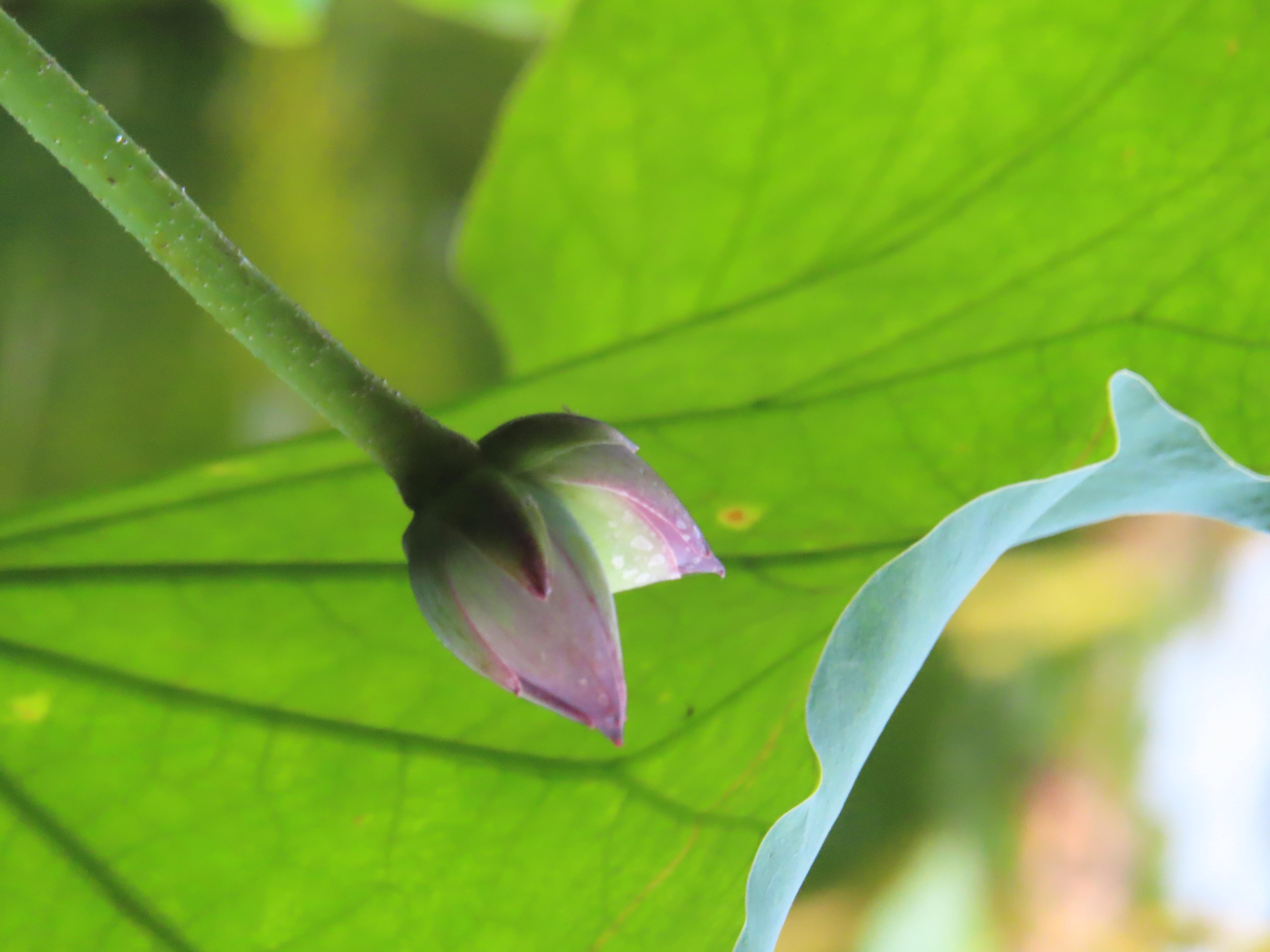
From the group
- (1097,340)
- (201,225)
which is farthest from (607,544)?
(1097,340)

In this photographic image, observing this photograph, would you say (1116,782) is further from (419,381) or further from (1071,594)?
(419,381)

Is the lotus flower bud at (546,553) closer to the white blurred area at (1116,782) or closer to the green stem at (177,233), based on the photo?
the green stem at (177,233)

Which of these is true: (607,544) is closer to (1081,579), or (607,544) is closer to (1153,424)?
(1153,424)

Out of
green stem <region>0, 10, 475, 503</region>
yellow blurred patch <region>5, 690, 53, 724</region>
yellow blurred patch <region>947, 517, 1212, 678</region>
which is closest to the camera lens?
green stem <region>0, 10, 475, 503</region>

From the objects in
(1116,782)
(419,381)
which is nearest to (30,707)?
(419,381)

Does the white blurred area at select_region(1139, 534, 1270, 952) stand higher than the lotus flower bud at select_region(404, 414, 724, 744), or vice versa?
the lotus flower bud at select_region(404, 414, 724, 744)

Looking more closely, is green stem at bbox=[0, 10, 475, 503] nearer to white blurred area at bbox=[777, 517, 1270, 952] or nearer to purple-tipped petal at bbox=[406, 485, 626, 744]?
purple-tipped petal at bbox=[406, 485, 626, 744]

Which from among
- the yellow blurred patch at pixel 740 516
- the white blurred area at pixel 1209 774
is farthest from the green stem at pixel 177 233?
the white blurred area at pixel 1209 774

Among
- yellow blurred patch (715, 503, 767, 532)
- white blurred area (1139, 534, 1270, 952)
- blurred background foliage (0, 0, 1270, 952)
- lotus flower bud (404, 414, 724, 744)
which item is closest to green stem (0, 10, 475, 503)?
lotus flower bud (404, 414, 724, 744)
